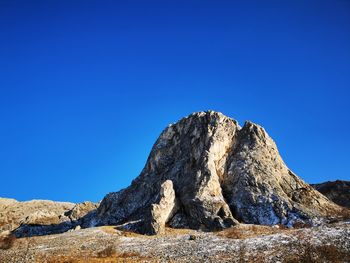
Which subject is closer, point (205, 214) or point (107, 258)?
point (107, 258)

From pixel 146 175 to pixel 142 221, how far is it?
17.7 meters

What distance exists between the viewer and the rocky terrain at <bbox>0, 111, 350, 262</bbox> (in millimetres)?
34562

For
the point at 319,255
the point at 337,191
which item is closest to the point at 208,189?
the point at 319,255

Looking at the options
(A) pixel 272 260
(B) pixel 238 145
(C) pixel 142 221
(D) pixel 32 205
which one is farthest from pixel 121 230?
(D) pixel 32 205

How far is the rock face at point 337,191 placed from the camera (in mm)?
80250

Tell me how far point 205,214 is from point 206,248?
19197mm

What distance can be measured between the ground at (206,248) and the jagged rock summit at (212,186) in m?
7.32

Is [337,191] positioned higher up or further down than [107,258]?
higher up

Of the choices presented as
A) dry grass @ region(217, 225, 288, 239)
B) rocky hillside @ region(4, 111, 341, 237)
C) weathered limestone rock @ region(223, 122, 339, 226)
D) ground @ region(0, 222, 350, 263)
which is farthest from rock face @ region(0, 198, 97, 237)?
dry grass @ region(217, 225, 288, 239)

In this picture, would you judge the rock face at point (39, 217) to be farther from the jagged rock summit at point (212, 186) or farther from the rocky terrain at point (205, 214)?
the jagged rock summit at point (212, 186)

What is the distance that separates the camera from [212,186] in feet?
198

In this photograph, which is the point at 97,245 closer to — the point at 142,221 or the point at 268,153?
the point at 142,221

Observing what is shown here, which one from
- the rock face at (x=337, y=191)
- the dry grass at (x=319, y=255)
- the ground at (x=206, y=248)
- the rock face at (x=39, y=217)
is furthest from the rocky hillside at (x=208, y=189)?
the dry grass at (x=319, y=255)

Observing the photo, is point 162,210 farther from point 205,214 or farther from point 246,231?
point 246,231
